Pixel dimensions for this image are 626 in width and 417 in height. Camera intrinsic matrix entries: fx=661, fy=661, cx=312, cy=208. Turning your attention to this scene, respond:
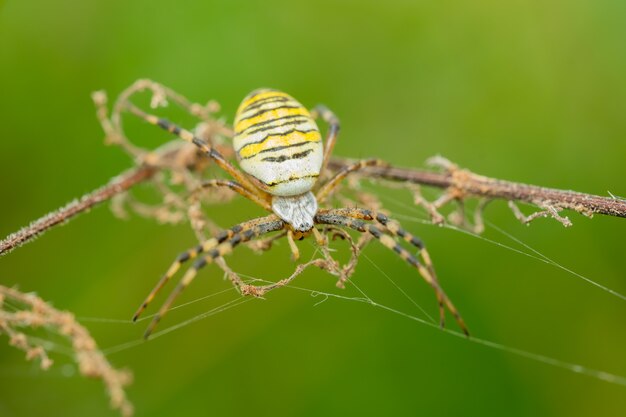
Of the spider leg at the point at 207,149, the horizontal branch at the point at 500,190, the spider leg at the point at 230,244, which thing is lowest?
the horizontal branch at the point at 500,190

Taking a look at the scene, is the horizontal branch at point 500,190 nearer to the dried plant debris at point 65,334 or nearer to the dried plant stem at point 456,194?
the dried plant stem at point 456,194

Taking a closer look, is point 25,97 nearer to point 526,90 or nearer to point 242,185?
point 242,185

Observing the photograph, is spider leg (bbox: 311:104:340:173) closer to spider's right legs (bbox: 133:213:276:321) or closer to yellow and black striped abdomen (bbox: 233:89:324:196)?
yellow and black striped abdomen (bbox: 233:89:324:196)

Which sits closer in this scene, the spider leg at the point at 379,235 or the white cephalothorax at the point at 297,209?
the spider leg at the point at 379,235

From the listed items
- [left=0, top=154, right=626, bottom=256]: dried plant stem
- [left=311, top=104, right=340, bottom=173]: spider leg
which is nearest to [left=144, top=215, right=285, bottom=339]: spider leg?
[left=311, top=104, right=340, bottom=173]: spider leg

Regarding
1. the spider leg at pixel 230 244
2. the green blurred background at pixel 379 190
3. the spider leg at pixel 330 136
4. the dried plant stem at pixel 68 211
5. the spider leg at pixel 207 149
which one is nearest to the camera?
the dried plant stem at pixel 68 211

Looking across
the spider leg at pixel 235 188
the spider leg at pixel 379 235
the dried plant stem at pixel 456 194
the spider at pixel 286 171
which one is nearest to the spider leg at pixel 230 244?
the spider at pixel 286 171

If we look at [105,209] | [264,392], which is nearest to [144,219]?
[105,209]

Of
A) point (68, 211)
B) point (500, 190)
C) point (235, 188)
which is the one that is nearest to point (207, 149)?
point (235, 188)
